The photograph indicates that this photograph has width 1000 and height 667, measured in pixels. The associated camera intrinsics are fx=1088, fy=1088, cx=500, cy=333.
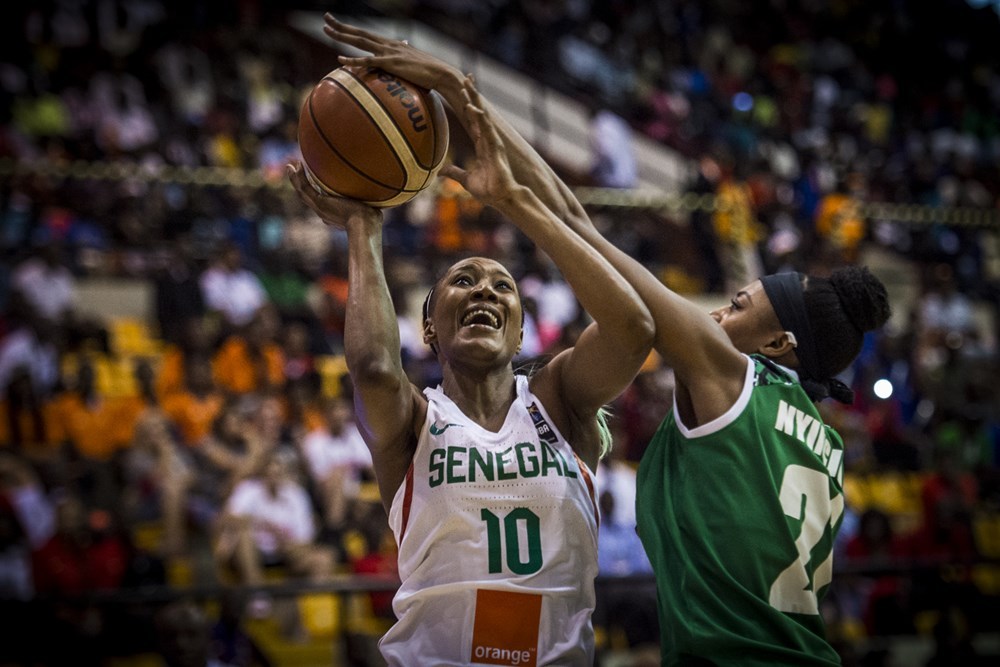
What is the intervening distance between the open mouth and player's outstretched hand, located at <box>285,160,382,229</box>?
1.29 ft

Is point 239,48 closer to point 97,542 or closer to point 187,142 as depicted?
point 187,142

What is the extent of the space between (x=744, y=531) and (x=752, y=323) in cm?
66

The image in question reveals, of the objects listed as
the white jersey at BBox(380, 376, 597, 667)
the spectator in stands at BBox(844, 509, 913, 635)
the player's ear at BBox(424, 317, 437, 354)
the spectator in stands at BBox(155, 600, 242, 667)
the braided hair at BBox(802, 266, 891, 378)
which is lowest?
the spectator in stands at BBox(844, 509, 913, 635)

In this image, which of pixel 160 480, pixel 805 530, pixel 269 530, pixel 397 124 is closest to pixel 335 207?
pixel 397 124

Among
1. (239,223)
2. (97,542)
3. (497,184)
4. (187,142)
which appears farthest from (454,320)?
(187,142)

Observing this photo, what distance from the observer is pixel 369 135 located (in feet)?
10.3

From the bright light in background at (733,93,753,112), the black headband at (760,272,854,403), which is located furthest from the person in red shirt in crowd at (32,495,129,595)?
the bright light in background at (733,93,753,112)

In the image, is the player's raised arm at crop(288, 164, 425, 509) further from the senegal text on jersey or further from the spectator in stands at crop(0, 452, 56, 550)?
the spectator in stands at crop(0, 452, 56, 550)

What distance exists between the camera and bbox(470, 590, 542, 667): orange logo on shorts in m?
2.98

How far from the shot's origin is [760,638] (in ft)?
9.48

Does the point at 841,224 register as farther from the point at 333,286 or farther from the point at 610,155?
the point at 333,286

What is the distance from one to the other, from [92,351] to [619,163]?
7821 millimetres

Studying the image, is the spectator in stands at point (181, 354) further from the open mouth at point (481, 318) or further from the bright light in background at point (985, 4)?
the bright light in background at point (985, 4)

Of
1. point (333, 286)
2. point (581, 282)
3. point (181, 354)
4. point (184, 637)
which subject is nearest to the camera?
point (581, 282)
